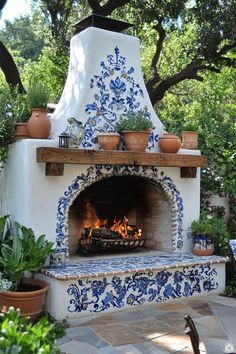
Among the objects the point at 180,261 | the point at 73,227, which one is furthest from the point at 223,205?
the point at 73,227

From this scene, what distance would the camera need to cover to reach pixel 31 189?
5164 millimetres

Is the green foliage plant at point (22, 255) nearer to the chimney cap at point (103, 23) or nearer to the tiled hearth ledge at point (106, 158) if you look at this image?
the tiled hearth ledge at point (106, 158)

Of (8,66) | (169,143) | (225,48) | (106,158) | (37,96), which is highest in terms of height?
(225,48)

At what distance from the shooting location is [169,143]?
6000 millimetres

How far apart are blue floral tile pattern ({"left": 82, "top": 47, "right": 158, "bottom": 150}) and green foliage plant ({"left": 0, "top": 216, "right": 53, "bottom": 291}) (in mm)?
1416

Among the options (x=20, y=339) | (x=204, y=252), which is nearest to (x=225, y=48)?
(x=204, y=252)

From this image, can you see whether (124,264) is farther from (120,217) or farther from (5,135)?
(5,135)

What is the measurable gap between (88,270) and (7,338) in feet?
10.6

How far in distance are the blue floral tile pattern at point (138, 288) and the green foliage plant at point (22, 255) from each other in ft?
1.70

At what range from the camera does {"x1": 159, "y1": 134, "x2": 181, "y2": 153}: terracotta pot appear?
19.7 ft

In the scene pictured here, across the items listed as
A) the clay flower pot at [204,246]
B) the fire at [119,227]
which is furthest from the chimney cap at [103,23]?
the clay flower pot at [204,246]

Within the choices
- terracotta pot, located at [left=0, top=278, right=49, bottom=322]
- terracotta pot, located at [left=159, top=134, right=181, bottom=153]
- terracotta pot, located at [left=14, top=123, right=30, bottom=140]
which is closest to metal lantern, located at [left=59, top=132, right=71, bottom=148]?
terracotta pot, located at [left=14, top=123, right=30, bottom=140]

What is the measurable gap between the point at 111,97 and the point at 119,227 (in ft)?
6.74

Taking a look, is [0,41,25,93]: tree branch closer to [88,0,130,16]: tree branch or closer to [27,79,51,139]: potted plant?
[88,0,130,16]: tree branch
